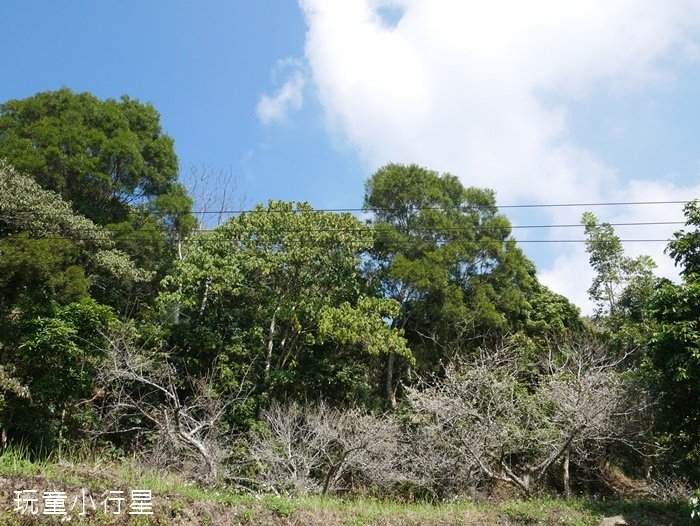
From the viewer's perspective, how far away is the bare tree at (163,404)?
10359 millimetres

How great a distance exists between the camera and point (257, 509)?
290 inches

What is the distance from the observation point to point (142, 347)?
45.7 feet

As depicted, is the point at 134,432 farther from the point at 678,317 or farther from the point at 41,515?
the point at 678,317

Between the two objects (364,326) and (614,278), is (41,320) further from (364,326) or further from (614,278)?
(614,278)

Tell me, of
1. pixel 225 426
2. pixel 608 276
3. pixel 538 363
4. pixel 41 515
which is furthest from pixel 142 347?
pixel 608 276

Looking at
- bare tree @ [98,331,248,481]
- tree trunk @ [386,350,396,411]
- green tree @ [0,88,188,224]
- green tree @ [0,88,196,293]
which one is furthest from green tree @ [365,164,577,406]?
green tree @ [0,88,188,224]

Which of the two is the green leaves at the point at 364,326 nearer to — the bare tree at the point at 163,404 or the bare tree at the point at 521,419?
the bare tree at the point at 521,419

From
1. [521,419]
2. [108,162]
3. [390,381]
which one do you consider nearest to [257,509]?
[521,419]

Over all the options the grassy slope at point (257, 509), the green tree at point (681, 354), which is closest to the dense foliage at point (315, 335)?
the green tree at point (681, 354)

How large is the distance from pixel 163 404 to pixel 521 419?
8.18 m

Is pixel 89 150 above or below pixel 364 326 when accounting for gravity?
above

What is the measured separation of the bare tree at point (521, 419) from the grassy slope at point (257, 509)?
69.5 inches

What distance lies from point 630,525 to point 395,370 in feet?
32.5

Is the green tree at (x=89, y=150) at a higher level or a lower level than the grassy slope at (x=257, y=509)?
higher
